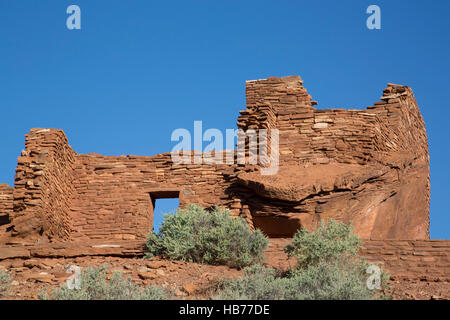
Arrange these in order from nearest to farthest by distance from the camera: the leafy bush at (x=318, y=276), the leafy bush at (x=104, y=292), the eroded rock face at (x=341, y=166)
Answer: the leafy bush at (x=104, y=292), the leafy bush at (x=318, y=276), the eroded rock face at (x=341, y=166)

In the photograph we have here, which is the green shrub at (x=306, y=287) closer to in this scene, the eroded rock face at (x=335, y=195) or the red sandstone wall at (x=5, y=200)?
the eroded rock face at (x=335, y=195)

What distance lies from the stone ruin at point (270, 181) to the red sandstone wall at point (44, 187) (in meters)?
0.02

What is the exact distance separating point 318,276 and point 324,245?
1412mm

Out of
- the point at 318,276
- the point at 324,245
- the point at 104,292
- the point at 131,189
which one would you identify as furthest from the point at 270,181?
the point at 104,292

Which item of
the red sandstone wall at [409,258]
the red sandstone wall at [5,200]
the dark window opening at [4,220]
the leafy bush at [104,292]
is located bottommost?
the leafy bush at [104,292]

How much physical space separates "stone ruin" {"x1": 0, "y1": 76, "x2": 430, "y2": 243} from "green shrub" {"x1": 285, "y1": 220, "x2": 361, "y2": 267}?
121 inches

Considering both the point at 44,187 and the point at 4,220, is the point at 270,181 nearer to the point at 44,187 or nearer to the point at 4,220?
the point at 44,187

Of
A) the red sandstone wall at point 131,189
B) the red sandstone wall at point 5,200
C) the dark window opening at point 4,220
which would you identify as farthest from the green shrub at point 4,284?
the red sandstone wall at point 5,200

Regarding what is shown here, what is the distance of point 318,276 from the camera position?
8.94 meters

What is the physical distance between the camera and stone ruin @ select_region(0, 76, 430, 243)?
47.1 ft

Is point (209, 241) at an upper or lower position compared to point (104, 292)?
upper

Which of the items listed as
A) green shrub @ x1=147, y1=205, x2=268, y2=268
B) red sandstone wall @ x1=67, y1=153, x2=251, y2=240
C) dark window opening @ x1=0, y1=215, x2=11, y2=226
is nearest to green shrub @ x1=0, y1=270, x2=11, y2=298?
green shrub @ x1=147, y1=205, x2=268, y2=268

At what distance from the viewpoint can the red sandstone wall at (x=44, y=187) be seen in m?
14.3

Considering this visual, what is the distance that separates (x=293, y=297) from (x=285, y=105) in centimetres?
941
